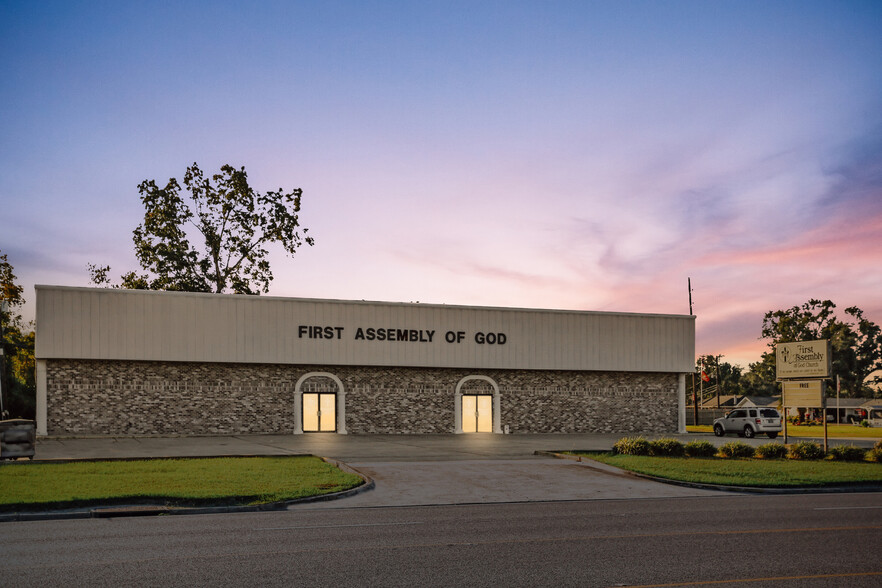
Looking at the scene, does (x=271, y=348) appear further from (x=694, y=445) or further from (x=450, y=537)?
(x=450, y=537)

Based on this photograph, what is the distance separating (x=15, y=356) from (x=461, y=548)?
6978cm

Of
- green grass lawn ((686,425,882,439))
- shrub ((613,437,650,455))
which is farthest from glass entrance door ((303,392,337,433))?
green grass lawn ((686,425,882,439))

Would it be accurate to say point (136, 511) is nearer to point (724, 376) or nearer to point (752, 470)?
point (752, 470)

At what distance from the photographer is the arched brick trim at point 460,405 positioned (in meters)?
40.9

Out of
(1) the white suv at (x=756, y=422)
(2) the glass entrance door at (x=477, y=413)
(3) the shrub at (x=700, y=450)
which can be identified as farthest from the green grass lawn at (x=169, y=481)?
(1) the white suv at (x=756, y=422)

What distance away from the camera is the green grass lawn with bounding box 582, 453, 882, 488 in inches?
786

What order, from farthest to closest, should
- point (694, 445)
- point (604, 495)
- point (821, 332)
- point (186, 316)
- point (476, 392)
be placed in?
point (821, 332), point (476, 392), point (186, 316), point (694, 445), point (604, 495)

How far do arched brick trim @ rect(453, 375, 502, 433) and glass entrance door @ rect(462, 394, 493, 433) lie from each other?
0.74 ft

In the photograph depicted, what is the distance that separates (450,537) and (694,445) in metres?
17.8

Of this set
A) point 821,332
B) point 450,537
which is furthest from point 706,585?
point 821,332

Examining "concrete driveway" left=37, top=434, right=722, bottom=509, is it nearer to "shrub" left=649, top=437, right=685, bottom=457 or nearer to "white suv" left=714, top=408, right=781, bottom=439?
"shrub" left=649, top=437, right=685, bottom=457

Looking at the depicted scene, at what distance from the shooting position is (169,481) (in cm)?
1817

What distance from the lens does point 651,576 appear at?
351 inches

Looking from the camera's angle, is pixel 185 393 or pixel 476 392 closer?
pixel 185 393
